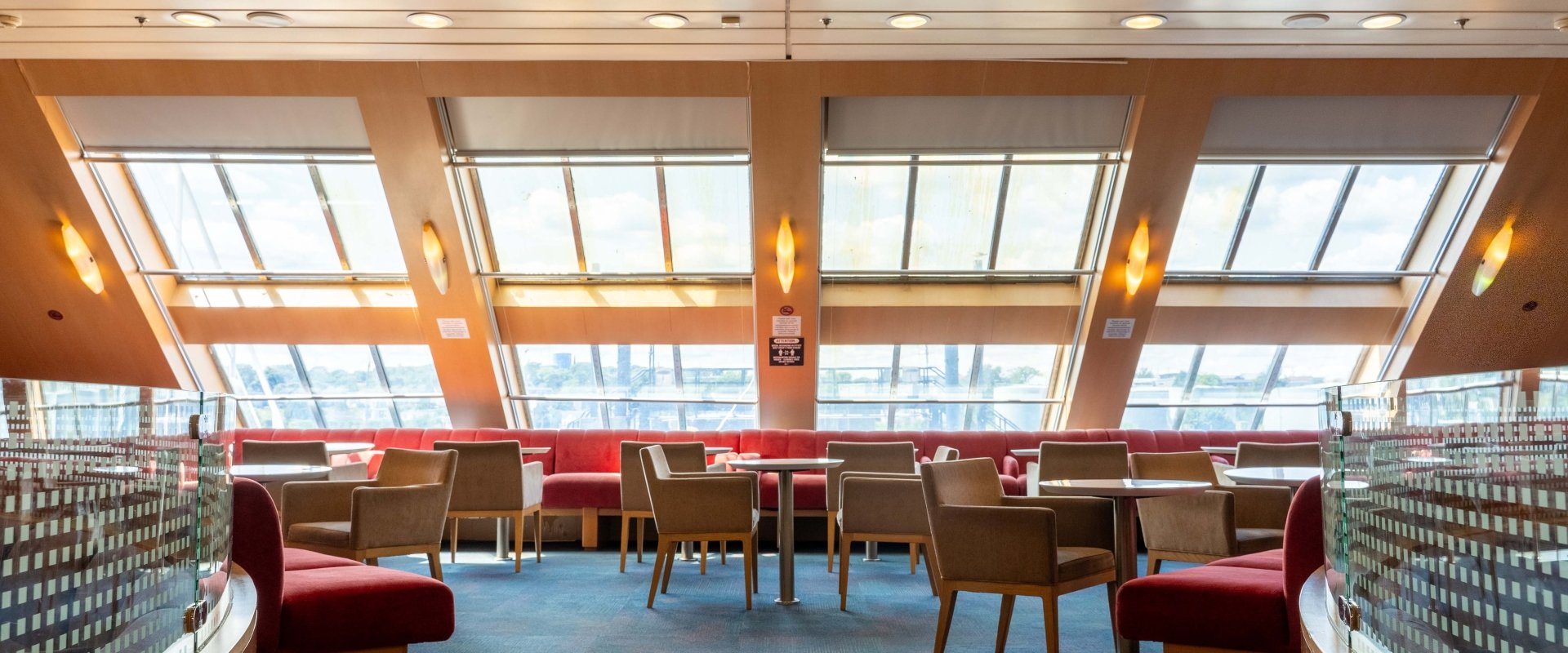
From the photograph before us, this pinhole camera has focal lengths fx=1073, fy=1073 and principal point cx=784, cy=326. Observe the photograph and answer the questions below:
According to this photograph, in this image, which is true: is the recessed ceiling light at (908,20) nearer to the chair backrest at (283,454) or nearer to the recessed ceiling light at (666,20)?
the recessed ceiling light at (666,20)

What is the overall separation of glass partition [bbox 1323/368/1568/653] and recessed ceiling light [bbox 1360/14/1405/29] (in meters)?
3.33

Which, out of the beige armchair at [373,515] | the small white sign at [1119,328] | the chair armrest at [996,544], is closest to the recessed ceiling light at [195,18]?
the beige armchair at [373,515]

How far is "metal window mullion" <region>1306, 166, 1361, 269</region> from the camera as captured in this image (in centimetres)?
811

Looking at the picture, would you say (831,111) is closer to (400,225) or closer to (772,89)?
(772,89)

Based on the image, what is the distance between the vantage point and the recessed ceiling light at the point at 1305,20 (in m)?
4.71

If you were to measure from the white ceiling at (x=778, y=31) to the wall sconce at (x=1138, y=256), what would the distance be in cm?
256

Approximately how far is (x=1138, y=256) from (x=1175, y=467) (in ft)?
8.83

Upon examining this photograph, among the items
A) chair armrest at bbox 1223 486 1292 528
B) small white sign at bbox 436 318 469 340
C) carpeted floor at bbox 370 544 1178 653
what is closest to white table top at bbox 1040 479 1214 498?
carpeted floor at bbox 370 544 1178 653

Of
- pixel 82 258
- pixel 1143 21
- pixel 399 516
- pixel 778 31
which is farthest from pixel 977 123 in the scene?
pixel 82 258

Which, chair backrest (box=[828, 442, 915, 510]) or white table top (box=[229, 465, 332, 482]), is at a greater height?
white table top (box=[229, 465, 332, 482])

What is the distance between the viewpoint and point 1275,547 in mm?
4805

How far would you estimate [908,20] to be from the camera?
477cm

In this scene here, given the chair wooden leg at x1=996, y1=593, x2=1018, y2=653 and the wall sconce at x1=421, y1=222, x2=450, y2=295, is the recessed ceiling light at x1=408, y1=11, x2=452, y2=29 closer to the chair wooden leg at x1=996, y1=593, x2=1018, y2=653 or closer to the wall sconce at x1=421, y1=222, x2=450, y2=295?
the wall sconce at x1=421, y1=222, x2=450, y2=295

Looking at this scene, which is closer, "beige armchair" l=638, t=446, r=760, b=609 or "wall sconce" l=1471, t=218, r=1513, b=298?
"beige armchair" l=638, t=446, r=760, b=609
